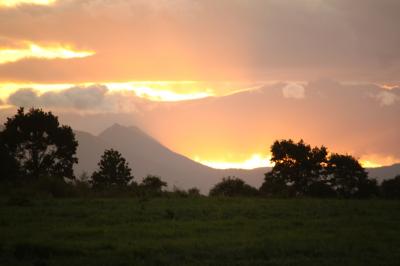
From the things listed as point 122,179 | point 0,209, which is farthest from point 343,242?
point 122,179

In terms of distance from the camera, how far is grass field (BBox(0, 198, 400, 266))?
1428 cm

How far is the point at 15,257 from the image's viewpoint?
1415 centimetres

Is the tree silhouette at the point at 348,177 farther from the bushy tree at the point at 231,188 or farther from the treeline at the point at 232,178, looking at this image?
the bushy tree at the point at 231,188

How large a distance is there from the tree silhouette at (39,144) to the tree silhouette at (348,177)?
91.5 ft

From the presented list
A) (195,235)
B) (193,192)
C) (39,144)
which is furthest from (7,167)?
(195,235)

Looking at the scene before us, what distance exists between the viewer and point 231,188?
5450 cm

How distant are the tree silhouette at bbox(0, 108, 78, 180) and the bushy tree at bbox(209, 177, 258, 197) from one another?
15.7 m

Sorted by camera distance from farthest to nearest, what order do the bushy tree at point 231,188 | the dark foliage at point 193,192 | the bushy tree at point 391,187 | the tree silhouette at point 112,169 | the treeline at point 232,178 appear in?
the tree silhouette at point 112,169 → the bushy tree at point 391,187 → the treeline at point 232,178 → the bushy tree at point 231,188 → the dark foliage at point 193,192

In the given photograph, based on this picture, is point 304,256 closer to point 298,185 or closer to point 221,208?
point 221,208

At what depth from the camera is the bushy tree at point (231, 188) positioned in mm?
51594

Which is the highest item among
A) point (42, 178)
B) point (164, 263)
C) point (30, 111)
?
point (30, 111)

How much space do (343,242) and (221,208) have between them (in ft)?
36.2

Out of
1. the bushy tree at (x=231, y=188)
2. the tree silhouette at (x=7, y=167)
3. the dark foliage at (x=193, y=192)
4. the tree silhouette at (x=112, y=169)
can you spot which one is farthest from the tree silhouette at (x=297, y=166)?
the tree silhouette at (x=7, y=167)

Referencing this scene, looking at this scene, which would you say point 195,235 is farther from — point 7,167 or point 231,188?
point 7,167
